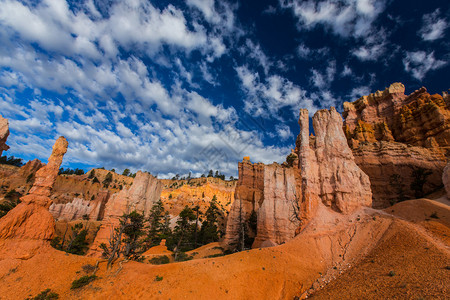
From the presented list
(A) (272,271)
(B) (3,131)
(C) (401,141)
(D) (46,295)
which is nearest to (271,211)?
(A) (272,271)

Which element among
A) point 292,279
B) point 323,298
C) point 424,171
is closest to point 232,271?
point 292,279

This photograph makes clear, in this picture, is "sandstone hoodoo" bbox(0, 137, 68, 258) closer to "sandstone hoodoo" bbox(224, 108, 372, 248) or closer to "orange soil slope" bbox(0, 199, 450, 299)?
"orange soil slope" bbox(0, 199, 450, 299)

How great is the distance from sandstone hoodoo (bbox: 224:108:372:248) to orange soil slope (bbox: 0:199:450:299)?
435 centimetres

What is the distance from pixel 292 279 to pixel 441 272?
8472mm

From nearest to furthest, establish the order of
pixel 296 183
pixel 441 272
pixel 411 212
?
pixel 441 272
pixel 411 212
pixel 296 183

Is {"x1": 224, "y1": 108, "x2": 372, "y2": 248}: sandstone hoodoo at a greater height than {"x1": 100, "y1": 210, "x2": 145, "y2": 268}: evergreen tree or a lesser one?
greater

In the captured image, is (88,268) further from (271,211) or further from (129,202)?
(271,211)

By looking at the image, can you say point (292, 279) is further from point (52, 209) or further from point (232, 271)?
point (52, 209)

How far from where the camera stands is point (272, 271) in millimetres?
15555

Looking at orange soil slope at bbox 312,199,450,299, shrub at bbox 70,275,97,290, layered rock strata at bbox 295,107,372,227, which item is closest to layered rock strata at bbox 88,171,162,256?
shrub at bbox 70,275,97,290

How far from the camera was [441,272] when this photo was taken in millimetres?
10133

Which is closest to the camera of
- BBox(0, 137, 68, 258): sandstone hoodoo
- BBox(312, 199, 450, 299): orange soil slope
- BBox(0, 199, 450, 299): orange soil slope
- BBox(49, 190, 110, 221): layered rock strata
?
BBox(312, 199, 450, 299): orange soil slope

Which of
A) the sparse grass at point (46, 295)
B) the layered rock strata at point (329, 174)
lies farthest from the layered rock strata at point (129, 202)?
the layered rock strata at point (329, 174)

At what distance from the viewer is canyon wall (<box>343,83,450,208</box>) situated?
35.1 metres
